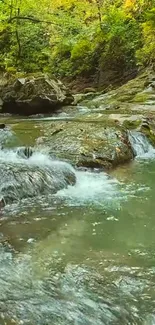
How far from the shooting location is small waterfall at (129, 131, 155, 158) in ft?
28.9

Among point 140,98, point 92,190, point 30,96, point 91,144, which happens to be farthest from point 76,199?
point 140,98

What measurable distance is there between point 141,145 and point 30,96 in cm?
468

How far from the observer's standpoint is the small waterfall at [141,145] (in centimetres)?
880

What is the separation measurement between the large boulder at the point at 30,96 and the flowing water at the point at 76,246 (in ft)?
16.7

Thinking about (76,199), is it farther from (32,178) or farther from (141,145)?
(141,145)

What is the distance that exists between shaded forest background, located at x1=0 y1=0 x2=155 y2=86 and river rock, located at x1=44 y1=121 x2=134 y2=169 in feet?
29.6

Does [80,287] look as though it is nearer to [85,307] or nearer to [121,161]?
[85,307]

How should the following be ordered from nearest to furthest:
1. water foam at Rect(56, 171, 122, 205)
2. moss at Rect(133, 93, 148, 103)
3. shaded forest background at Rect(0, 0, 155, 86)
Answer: water foam at Rect(56, 171, 122, 205) → moss at Rect(133, 93, 148, 103) → shaded forest background at Rect(0, 0, 155, 86)

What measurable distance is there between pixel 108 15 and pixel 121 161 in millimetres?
13928

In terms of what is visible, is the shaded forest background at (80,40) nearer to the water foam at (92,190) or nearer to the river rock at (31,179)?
the river rock at (31,179)

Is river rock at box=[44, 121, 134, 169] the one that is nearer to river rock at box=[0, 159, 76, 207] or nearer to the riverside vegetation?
the riverside vegetation

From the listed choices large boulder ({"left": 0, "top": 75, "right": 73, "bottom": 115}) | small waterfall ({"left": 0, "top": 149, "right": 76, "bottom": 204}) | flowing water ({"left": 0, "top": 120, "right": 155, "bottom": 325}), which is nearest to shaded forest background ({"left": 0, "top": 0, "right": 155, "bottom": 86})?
large boulder ({"left": 0, "top": 75, "right": 73, "bottom": 115})

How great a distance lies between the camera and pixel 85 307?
300 cm

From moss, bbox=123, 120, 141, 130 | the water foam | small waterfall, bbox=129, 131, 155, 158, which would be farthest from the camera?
moss, bbox=123, 120, 141, 130
